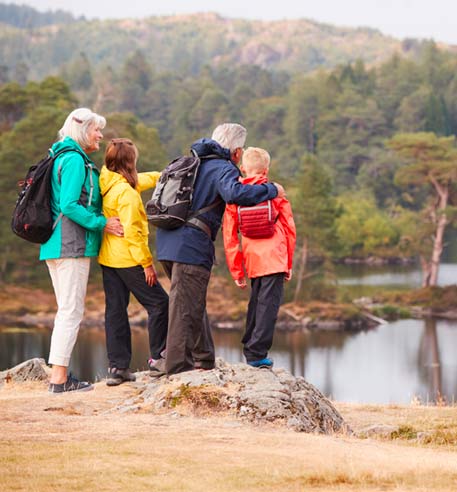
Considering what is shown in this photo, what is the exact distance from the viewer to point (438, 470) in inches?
200

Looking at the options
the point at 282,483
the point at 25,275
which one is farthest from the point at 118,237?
the point at 25,275

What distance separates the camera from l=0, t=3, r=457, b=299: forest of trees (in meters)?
42.5

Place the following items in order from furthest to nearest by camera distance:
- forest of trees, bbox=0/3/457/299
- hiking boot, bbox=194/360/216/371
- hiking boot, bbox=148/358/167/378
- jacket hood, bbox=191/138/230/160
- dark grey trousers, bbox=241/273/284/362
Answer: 1. forest of trees, bbox=0/3/457/299
2. hiking boot, bbox=148/358/167/378
3. hiking boot, bbox=194/360/216/371
4. dark grey trousers, bbox=241/273/284/362
5. jacket hood, bbox=191/138/230/160

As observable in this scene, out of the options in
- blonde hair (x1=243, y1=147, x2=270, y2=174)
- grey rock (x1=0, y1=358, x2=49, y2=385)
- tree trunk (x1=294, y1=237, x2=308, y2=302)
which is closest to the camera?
blonde hair (x1=243, y1=147, x2=270, y2=174)

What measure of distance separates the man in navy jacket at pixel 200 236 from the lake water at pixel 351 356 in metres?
18.2

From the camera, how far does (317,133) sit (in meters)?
90.6

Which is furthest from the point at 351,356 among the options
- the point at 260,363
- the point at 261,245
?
the point at 261,245

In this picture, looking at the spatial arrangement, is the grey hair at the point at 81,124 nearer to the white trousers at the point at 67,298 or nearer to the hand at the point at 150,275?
the white trousers at the point at 67,298

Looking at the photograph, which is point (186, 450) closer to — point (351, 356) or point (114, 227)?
point (114, 227)

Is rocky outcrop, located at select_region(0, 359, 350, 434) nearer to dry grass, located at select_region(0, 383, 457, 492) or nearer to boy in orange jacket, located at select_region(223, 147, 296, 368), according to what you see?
dry grass, located at select_region(0, 383, 457, 492)

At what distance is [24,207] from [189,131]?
89.6 meters

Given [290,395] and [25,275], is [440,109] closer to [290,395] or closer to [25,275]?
[25,275]

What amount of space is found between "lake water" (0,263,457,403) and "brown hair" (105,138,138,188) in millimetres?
18233

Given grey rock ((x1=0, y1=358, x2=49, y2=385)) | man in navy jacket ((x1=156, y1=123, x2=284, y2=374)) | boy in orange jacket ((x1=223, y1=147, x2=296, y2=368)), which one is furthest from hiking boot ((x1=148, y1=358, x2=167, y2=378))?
grey rock ((x1=0, y1=358, x2=49, y2=385))
